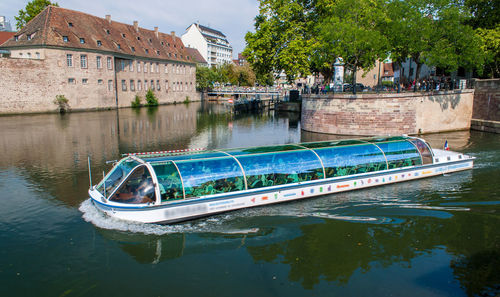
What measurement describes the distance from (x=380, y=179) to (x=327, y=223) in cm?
491

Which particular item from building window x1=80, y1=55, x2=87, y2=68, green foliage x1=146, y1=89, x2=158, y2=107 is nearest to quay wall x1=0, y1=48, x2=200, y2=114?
building window x1=80, y1=55, x2=87, y2=68

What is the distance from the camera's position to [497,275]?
9.06m

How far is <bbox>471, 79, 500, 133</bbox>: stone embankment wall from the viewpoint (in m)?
31.3

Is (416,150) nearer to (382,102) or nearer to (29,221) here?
(382,102)

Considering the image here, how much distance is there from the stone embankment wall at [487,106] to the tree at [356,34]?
945 cm

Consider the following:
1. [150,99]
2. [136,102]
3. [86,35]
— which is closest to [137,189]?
[86,35]

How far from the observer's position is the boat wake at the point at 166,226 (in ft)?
37.1

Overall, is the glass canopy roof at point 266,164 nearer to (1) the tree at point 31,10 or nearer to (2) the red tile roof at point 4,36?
(1) the tree at point 31,10

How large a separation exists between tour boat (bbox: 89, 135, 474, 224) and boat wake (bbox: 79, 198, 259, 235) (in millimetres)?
197

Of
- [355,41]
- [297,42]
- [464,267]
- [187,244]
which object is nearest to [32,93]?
[297,42]

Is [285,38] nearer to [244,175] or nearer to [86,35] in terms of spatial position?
[86,35]

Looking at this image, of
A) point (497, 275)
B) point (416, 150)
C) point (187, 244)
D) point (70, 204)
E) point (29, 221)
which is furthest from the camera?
point (416, 150)

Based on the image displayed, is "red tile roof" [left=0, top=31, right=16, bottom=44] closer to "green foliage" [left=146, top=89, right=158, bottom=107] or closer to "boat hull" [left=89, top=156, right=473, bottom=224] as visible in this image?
"green foliage" [left=146, top=89, right=158, bottom=107]

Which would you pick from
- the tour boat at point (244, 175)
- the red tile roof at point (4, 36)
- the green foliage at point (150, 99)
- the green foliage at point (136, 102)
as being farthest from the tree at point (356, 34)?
the red tile roof at point (4, 36)
